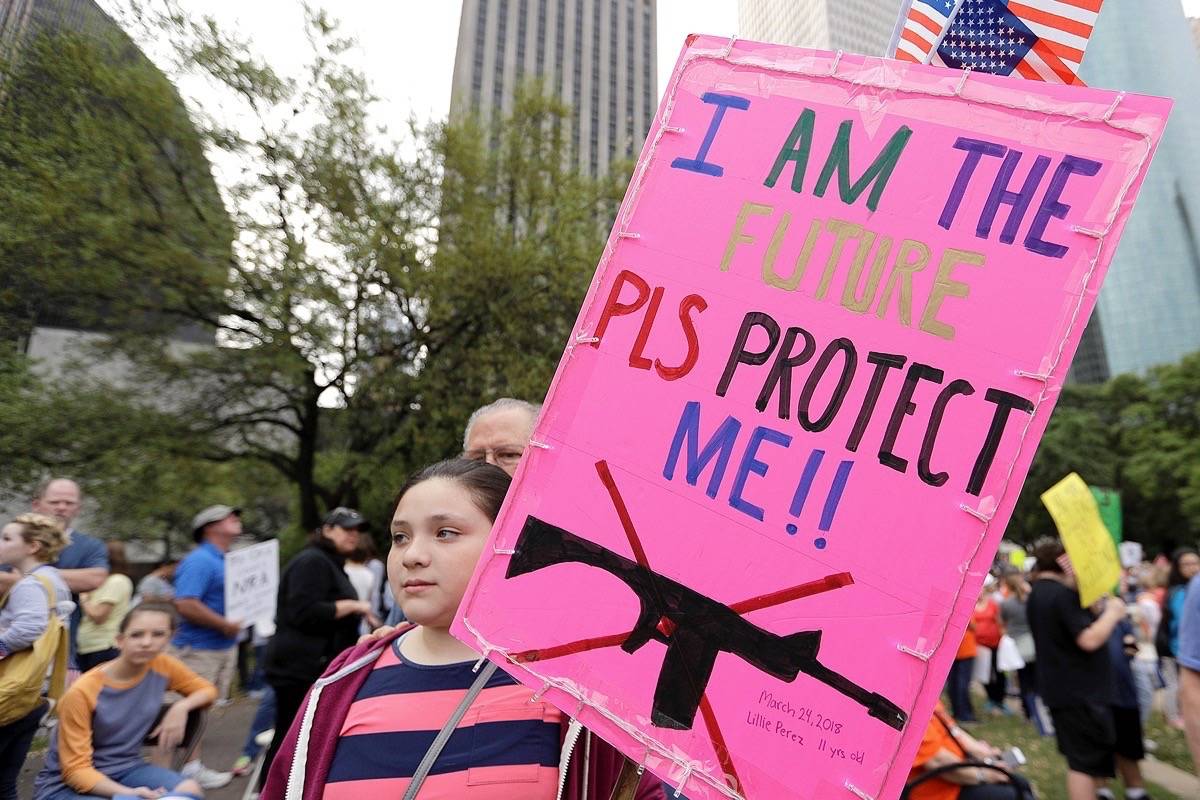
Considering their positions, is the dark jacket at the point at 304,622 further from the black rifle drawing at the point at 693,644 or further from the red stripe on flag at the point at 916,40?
the red stripe on flag at the point at 916,40

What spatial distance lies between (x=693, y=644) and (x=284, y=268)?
11.5m

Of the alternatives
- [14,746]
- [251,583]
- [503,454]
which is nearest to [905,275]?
[503,454]

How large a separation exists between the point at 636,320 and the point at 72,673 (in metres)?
5.66

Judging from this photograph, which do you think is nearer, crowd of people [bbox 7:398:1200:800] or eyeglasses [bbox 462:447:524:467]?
crowd of people [bbox 7:398:1200:800]

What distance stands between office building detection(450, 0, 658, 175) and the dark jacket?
64.3 m

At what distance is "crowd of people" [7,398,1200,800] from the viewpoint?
122cm

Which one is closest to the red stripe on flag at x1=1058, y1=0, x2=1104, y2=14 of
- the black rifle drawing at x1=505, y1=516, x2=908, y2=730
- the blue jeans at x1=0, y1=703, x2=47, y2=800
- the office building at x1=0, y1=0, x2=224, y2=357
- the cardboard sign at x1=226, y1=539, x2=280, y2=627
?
the black rifle drawing at x1=505, y1=516, x2=908, y2=730

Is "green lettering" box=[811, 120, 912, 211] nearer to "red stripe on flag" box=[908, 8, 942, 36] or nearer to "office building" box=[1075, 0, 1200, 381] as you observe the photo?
"red stripe on flag" box=[908, 8, 942, 36]

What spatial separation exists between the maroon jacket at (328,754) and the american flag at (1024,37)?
2.10 metres

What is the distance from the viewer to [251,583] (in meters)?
5.34

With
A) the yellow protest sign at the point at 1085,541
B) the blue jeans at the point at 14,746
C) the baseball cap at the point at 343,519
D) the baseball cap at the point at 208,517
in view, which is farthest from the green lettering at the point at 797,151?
the baseball cap at the point at 208,517

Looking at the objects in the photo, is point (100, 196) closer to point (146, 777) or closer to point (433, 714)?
point (146, 777)

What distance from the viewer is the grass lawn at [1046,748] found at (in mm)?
4953

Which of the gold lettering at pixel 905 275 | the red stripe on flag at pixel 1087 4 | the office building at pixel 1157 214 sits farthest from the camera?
the office building at pixel 1157 214
